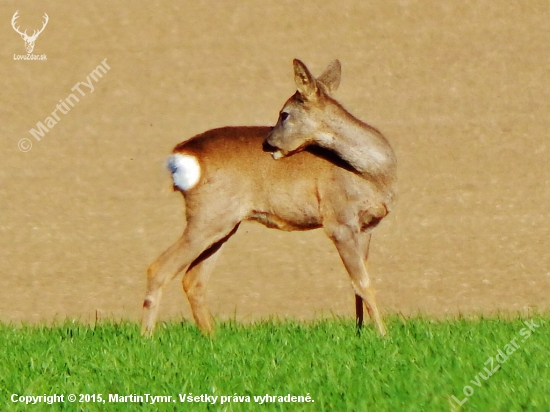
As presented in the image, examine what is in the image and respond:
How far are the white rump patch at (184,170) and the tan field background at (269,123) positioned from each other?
240 cm

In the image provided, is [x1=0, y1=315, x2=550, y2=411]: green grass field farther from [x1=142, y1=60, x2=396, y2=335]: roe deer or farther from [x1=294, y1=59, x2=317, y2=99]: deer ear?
[x1=294, y1=59, x2=317, y2=99]: deer ear

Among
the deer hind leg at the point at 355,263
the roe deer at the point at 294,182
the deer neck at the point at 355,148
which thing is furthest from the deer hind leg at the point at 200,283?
the deer neck at the point at 355,148

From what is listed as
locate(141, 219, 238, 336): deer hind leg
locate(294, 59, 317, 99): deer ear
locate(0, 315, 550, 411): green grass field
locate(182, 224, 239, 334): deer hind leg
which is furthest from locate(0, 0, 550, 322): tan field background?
locate(294, 59, 317, 99): deer ear

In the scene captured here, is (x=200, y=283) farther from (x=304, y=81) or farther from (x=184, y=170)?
(x=304, y=81)

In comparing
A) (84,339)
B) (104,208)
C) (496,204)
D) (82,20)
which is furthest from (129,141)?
(84,339)

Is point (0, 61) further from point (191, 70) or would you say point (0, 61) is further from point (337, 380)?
point (337, 380)

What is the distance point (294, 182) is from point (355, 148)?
505 mm

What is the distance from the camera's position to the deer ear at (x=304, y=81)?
7929mm

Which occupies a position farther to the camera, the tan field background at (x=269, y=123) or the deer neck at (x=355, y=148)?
the tan field background at (x=269, y=123)

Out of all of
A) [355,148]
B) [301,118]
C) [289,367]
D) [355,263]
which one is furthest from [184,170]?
[289,367]

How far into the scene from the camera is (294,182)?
8.00m

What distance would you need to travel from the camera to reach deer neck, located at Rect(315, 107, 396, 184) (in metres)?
8.02

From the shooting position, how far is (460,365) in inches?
253

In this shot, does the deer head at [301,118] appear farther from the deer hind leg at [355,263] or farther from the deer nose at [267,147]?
the deer hind leg at [355,263]
